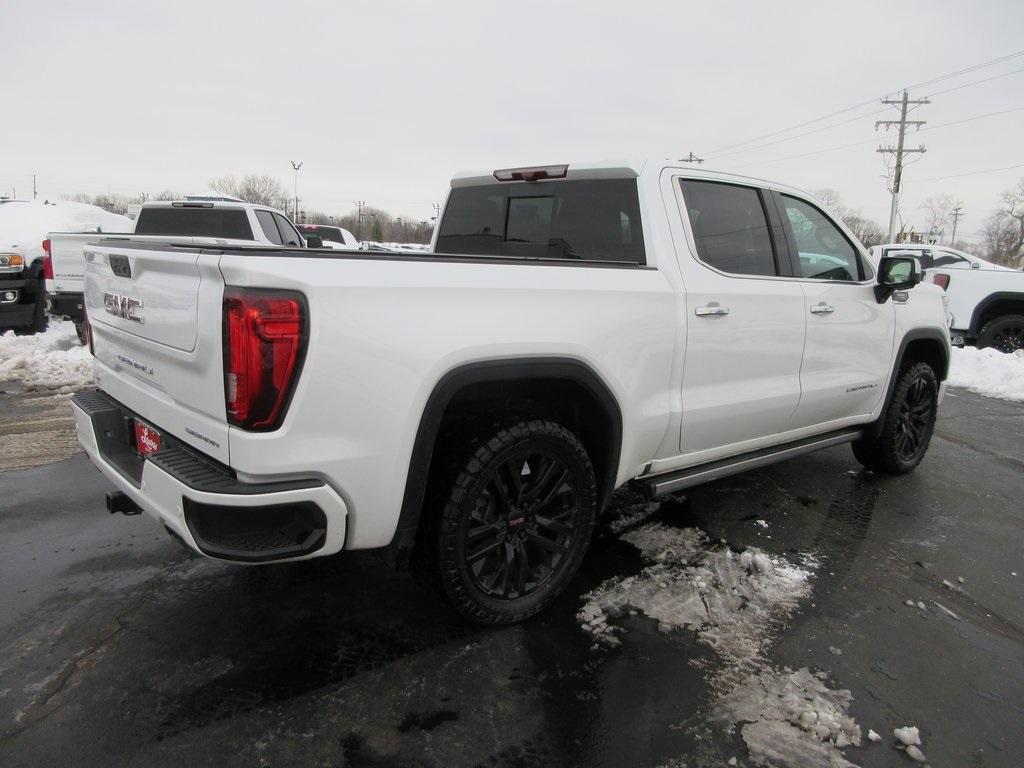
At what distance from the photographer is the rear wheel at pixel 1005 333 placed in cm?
998

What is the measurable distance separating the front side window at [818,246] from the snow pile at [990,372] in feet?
17.3

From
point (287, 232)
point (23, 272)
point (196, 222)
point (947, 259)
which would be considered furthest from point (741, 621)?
point (947, 259)

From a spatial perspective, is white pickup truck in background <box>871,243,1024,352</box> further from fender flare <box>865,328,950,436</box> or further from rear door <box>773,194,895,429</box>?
rear door <box>773,194,895,429</box>

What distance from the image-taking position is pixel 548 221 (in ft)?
11.9

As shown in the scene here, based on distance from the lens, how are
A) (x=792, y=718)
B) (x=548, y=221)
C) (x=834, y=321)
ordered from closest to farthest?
(x=792, y=718), (x=548, y=221), (x=834, y=321)

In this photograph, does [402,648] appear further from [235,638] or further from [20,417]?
[20,417]

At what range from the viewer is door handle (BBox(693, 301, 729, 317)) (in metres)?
3.10

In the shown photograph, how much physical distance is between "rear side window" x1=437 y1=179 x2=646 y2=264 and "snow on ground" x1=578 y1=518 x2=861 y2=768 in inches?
61.6

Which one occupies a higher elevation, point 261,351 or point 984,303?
point 261,351

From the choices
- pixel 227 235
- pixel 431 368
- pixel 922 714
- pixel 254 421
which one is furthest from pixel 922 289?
pixel 227 235

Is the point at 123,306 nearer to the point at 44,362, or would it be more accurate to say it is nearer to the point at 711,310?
the point at 711,310

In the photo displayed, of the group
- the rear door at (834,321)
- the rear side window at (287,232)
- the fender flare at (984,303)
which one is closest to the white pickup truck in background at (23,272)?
the rear side window at (287,232)

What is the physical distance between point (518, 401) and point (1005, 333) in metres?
10.6

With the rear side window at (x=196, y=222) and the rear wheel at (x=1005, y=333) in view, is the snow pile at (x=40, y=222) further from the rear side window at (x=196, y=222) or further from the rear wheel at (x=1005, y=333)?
the rear wheel at (x=1005, y=333)
